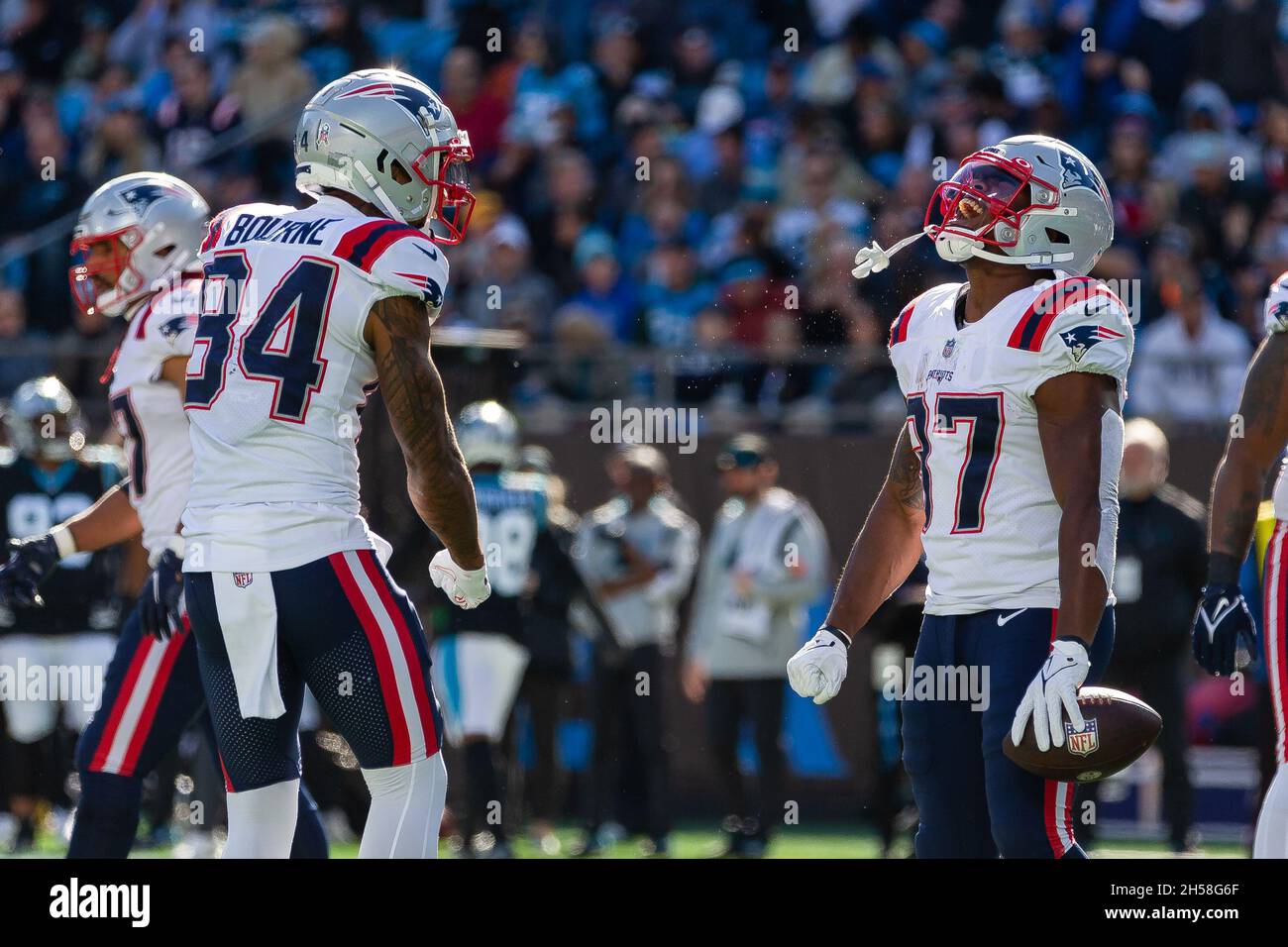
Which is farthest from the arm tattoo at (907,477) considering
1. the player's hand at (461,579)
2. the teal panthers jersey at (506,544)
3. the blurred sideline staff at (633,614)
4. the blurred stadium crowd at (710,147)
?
the blurred stadium crowd at (710,147)

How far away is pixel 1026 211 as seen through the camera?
4.44 metres

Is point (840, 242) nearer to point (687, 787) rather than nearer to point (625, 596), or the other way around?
point (625, 596)

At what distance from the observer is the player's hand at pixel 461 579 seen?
175 inches

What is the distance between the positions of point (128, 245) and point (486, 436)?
312cm

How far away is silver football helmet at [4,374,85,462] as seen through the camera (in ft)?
28.4

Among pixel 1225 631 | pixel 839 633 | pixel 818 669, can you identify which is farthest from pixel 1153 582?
pixel 818 669

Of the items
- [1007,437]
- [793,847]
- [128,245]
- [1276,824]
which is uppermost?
[128,245]

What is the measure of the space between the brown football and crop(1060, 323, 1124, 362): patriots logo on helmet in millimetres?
703

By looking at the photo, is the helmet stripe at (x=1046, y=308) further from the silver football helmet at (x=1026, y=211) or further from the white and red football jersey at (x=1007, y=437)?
the silver football helmet at (x=1026, y=211)

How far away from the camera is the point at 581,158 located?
11.4 m

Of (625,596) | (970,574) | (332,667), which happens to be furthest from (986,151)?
(625,596)

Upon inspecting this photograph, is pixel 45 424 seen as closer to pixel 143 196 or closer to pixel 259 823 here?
pixel 143 196

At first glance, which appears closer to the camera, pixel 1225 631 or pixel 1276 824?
pixel 1276 824

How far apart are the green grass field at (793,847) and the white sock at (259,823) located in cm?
399
